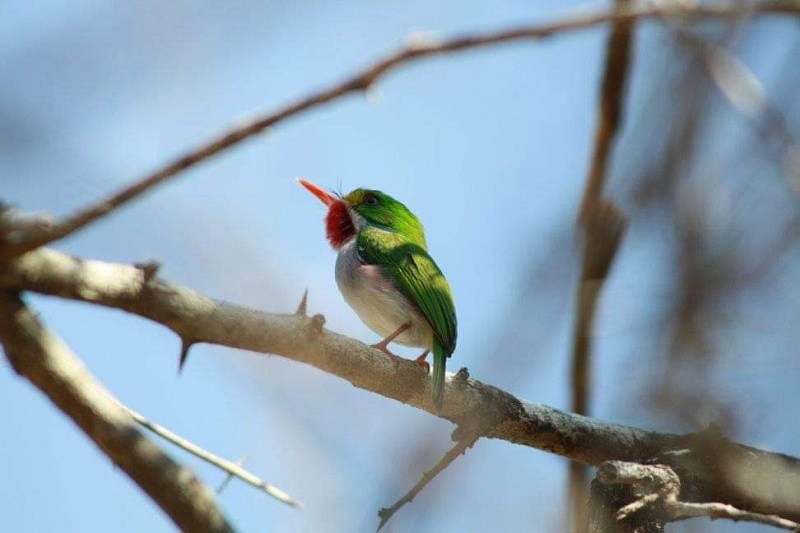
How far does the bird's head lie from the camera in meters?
5.48

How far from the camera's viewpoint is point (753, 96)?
2.76 m

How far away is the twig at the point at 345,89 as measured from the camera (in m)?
1.72

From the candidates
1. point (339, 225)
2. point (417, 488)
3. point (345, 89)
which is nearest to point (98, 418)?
point (345, 89)

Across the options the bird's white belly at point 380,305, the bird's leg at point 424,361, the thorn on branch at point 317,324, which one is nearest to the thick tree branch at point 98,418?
the thorn on branch at point 317,324

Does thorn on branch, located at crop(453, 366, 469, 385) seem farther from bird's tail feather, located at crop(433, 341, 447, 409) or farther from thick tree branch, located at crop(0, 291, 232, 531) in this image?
thick tree branch, located at crop(0, 291, 232, 531)

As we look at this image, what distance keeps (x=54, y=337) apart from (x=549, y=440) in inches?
85.2

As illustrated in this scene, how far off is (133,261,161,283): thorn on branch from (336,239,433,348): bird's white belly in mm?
2444

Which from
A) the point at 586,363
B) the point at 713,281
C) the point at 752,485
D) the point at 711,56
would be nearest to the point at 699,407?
the point at 713,281

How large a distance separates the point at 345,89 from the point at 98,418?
83cm

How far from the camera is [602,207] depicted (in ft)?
10.2

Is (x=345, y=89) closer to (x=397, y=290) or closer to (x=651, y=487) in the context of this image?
(x=651, y=487)

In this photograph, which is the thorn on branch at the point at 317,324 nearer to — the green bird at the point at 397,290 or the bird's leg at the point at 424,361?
the bird's leg at the point at 424,361

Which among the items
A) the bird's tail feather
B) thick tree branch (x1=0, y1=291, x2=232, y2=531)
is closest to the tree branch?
the bird's tail feather

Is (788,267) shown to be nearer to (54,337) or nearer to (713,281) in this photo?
(713,281)
